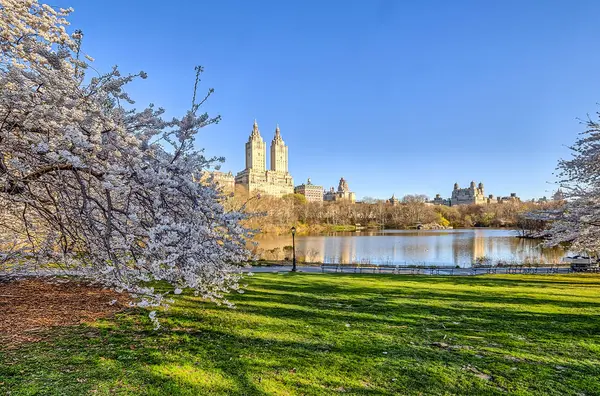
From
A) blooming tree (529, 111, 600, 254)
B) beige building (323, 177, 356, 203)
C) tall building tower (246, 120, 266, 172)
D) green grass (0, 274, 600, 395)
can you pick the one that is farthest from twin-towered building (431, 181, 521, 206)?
green grass (0, 274, 600, 395)

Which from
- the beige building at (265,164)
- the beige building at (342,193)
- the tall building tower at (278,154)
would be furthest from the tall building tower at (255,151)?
the beige building at (342,193)

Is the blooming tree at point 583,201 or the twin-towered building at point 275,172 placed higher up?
the twin-towered building at point 275,172

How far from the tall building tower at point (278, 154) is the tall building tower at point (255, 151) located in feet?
18.4

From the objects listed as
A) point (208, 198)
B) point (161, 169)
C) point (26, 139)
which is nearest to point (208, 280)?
point (208, 198)

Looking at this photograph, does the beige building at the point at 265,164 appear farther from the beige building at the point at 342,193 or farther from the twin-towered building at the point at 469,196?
the twin-towered building at the point at 469,196

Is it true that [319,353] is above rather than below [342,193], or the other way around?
below

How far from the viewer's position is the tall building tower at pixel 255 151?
167000 millimetres

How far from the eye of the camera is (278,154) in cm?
17675

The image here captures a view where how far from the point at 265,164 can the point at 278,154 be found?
8.23m

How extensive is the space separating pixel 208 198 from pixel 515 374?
444 cm

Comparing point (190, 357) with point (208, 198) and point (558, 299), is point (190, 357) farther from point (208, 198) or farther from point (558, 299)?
point (558, 299)

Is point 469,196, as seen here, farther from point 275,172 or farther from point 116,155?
point 116,155

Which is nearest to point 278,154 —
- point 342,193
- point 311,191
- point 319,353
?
point 311,191

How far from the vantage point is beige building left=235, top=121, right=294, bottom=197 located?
145 metres
